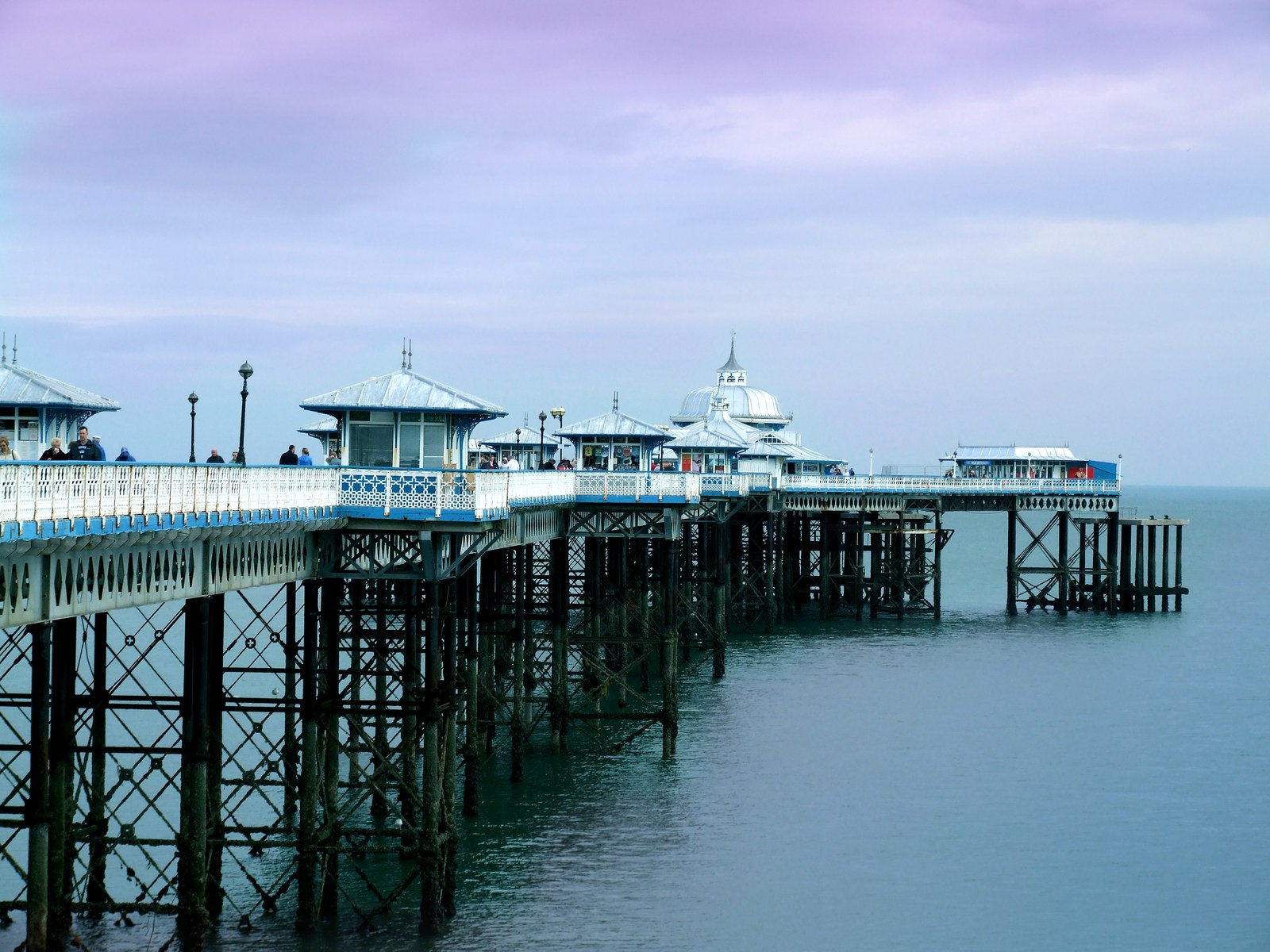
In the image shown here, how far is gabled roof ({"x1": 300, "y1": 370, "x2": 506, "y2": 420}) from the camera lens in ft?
92.9

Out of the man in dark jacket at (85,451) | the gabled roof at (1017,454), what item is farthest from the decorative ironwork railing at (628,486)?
the gabled roof at (1017,454)

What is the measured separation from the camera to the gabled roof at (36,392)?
86.9 feet

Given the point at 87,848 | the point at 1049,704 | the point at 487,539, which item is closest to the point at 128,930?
the point at 87,848

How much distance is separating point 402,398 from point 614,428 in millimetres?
18427

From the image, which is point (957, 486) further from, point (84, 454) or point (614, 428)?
point (84, 454)

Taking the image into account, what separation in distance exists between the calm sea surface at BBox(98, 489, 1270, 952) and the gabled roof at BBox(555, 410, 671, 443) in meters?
7.08

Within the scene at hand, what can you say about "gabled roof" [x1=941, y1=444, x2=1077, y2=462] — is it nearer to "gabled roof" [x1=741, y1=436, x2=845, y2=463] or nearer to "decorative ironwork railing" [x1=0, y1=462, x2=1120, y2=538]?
"gabled roof" [x1=741, y1=436, x2=845, y2=463]

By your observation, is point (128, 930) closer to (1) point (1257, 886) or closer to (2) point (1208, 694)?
(1) point (1257, 886)

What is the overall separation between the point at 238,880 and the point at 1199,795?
1895 cm

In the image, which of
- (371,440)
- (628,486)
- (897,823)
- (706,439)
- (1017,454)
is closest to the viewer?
(371,440)

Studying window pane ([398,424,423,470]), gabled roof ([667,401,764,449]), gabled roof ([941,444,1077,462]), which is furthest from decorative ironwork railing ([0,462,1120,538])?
gabled roof ([941,444,1077,462])

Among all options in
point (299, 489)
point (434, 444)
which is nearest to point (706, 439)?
point (434, 444)

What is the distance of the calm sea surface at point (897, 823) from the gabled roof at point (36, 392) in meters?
8.33

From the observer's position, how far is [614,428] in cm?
4662
